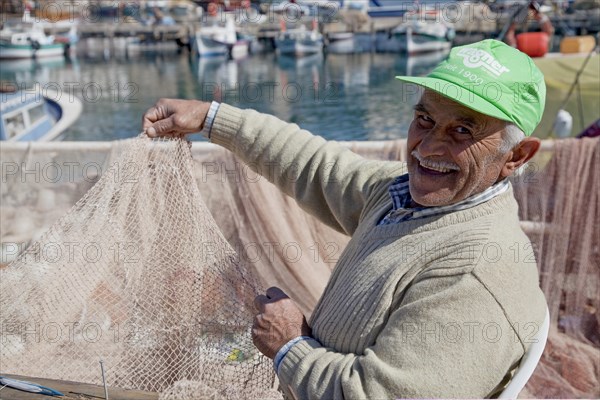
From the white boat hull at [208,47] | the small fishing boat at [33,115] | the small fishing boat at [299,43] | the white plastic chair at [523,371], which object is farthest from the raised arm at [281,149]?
the white boat hull at [208,47]

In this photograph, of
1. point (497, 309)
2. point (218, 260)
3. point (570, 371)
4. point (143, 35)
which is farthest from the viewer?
point (143, 35)

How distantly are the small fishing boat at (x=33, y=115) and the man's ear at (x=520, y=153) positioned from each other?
8.24m

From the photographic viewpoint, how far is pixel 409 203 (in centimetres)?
199

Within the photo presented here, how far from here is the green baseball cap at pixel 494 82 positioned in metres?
1.75

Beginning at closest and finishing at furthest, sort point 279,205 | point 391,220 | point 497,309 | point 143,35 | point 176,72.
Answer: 1. point 497,309
2. point 391,220
3. point 279,205
4. point 176,72
5. point 143,35

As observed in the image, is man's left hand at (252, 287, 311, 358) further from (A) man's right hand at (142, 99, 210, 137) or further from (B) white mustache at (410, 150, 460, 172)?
(A) man's right hand at (142, 99, 210, 137)

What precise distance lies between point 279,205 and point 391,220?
70.8 inches

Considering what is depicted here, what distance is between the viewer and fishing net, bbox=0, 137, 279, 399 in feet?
8.06

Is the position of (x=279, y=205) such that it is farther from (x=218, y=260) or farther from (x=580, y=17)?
(x=580, y=17)

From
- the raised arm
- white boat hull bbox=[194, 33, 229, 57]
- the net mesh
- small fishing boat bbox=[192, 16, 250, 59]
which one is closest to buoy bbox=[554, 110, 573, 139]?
the net mesh

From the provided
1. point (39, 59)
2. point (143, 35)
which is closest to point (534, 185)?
point (39, 59)

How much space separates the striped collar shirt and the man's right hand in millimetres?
874

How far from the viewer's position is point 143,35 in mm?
45750

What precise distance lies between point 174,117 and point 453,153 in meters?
1.15
